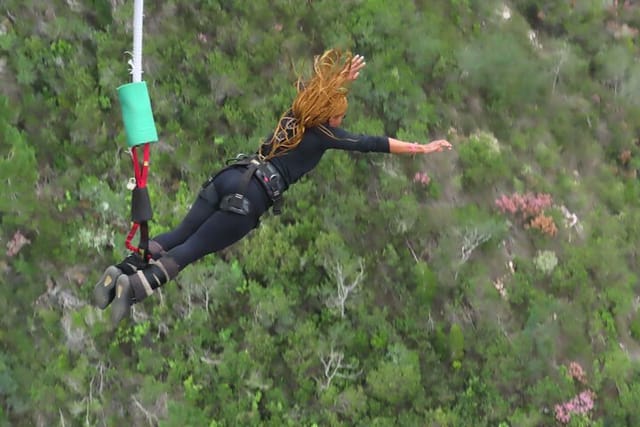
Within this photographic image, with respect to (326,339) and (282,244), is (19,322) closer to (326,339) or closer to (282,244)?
(282,244)

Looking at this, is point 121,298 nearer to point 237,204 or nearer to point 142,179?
point 142,179

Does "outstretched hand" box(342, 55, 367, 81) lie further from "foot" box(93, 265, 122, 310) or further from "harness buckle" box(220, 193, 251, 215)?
"foot" box(93, 265, 122, 310)

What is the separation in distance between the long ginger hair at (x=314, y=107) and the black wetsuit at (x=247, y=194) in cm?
10

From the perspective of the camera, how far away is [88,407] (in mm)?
7410

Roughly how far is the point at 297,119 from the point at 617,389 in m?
6.25

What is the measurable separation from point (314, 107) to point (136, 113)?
5.09 feet

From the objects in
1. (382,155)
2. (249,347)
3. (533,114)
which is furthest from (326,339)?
(533,114)

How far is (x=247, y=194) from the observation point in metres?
4.71

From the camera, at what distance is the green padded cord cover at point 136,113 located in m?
3.81

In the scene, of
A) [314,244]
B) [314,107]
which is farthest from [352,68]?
[314,244]

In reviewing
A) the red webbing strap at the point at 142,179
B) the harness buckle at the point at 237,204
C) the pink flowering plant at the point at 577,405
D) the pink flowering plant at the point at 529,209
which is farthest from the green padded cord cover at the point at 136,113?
the pink flowering plant at the point at 577,405

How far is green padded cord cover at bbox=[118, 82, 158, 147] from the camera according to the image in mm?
3811

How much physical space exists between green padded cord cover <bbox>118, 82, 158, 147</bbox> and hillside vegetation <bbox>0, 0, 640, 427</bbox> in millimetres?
3879

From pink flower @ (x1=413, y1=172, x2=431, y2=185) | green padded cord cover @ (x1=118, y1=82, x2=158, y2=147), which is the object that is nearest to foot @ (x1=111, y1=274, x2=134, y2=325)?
green padded cord cover @ (x1=118, y1=82, x2=158, y2=147)
